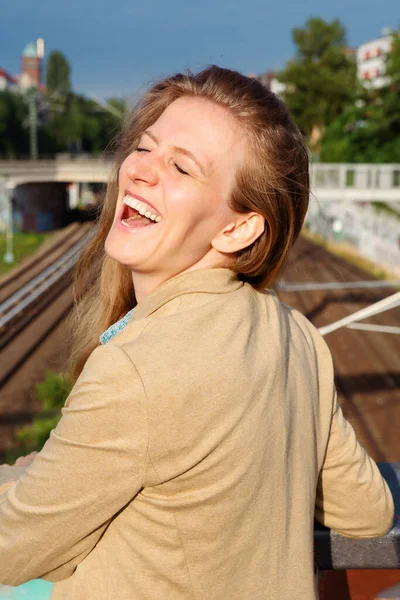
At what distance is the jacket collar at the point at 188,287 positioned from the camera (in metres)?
0.96

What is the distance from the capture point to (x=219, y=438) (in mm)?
853

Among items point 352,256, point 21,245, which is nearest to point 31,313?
point 352,256

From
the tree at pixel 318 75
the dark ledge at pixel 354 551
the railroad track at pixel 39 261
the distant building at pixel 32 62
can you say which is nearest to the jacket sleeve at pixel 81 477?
the dark ledge at pixel 354 551

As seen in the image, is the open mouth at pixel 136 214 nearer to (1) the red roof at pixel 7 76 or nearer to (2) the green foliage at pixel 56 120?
(2) the green foliage at pixel 56 120

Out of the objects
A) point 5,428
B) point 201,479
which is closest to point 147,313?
point 201,479

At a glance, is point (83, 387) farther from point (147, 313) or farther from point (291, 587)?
point (291, 587)

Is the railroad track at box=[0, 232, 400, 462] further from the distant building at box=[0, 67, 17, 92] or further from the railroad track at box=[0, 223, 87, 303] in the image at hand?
the distant building at box=[0, 67, 17, 92]

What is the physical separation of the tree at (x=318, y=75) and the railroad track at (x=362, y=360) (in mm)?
21642

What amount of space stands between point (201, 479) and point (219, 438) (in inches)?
2.2

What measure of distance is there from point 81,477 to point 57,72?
2690 inches

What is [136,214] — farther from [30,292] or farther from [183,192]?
[30,292]

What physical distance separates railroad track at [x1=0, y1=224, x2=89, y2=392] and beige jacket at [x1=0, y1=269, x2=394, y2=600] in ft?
36.7

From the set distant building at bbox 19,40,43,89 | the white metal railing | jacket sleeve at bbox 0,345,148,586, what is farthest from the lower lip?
distant building at bbox 19,40,43,89

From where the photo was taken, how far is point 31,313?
59.6ft
